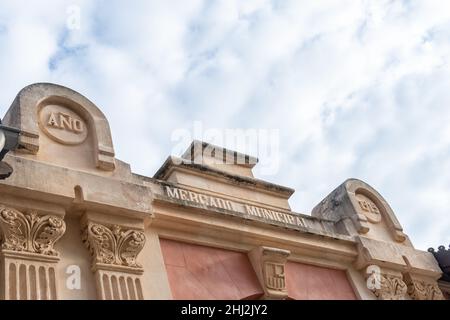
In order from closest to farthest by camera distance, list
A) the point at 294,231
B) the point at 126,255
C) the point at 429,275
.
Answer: the point at 126,255 → the point at 294,231 → the point at 429,275

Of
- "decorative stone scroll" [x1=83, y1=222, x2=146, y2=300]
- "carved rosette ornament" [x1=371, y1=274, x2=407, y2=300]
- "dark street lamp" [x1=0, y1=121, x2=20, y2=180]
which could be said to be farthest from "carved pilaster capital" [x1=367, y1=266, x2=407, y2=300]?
"dark street lamp" [x1=0, y1=121, x2=20, y2=180]

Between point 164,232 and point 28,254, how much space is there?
183cm

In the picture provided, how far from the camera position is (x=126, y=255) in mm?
5746

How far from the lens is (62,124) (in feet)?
20.9

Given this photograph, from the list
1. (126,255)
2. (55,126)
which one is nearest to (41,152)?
(55,126)

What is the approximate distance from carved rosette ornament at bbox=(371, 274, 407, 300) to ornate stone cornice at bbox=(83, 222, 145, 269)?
4.01m

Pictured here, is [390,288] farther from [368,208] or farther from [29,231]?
[29,231]

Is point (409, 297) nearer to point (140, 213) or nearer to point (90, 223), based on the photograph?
point (140, 213)

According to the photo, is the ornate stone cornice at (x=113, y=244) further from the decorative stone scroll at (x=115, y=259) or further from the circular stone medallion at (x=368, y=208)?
the circular stone medallion at (x=368, y=208)

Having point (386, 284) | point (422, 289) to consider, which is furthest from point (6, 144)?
point (422, 289)

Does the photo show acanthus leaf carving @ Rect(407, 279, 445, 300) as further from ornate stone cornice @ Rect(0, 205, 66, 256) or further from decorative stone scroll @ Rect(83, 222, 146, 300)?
ornate stone cornice @ Rect(0, 205, 66, 256)

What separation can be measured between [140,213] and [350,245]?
12.3 feet

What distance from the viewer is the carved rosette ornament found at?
26.3 ft

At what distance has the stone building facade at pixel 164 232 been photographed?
5.31 m
